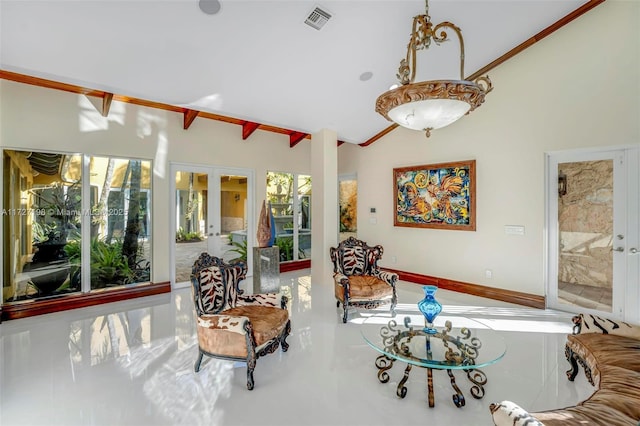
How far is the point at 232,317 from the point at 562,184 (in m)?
4.79

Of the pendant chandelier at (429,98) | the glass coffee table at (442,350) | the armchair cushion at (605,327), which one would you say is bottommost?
the glass coffee table at (442,350)

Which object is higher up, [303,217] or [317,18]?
[317,18]

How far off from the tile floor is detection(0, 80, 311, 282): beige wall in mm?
2082

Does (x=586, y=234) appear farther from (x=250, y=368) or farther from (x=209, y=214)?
(x=209, y=214)

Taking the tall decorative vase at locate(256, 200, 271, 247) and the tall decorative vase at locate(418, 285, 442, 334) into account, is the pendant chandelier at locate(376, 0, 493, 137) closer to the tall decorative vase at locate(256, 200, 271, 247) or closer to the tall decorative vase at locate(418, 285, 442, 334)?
the tall decorative vase at locate(418, 285, 442, 334)

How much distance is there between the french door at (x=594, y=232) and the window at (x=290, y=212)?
4860 millimetres

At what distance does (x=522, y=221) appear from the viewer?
15.5 ft

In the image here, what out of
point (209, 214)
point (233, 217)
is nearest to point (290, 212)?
point (233, 217)

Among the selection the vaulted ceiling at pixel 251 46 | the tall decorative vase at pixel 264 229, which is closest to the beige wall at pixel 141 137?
the vaulted ceiling at pixel 251 46

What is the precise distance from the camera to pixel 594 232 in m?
4.20

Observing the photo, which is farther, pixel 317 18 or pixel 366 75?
pixel 366 75

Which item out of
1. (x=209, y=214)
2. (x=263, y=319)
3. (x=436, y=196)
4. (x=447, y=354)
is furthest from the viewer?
(x=209, y=214)

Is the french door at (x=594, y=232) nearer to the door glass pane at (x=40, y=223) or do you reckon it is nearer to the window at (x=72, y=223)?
the window at (x=72, y=223)

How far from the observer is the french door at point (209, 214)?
5746mm
